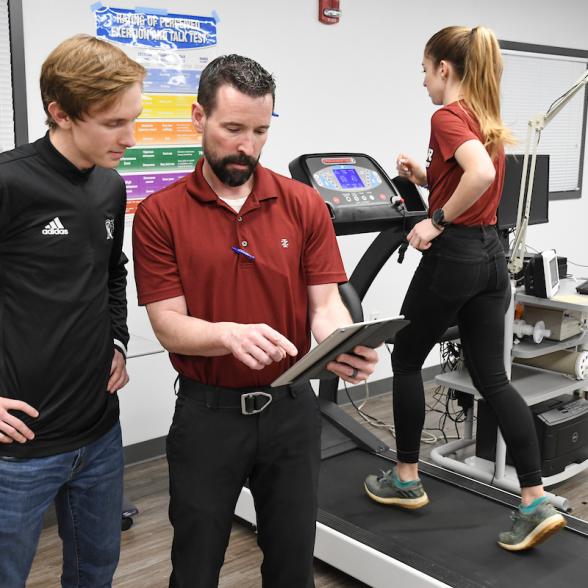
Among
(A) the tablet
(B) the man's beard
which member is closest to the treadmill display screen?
(B) the man's beard

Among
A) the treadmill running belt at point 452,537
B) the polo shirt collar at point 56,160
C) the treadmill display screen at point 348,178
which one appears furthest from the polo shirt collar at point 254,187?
the treadmill running belt at point 452,537

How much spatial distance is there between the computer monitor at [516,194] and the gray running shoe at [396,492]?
1282 millimetres

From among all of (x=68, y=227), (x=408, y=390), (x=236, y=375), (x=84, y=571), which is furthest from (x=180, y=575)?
(x=408, y=390)

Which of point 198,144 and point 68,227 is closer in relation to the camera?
point 68,227

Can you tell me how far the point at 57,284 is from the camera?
1.48 metres

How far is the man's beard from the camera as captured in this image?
1.61 metres

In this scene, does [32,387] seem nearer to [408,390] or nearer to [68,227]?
[68,227]

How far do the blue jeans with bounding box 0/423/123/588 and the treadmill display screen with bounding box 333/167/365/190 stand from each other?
1450 millimetres

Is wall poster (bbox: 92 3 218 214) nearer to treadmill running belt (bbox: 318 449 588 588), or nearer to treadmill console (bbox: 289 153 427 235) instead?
treadmill console (bbox: 289 153 427 235)

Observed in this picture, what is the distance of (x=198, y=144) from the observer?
3527 mm

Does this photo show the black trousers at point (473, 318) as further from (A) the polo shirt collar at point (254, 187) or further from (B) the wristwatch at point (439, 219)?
(A) the polo shirt collar at point (254, 187)

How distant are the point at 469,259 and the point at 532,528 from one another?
2.88ft

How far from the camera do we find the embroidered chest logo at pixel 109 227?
5.25ft

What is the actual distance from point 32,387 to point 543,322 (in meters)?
2.42
